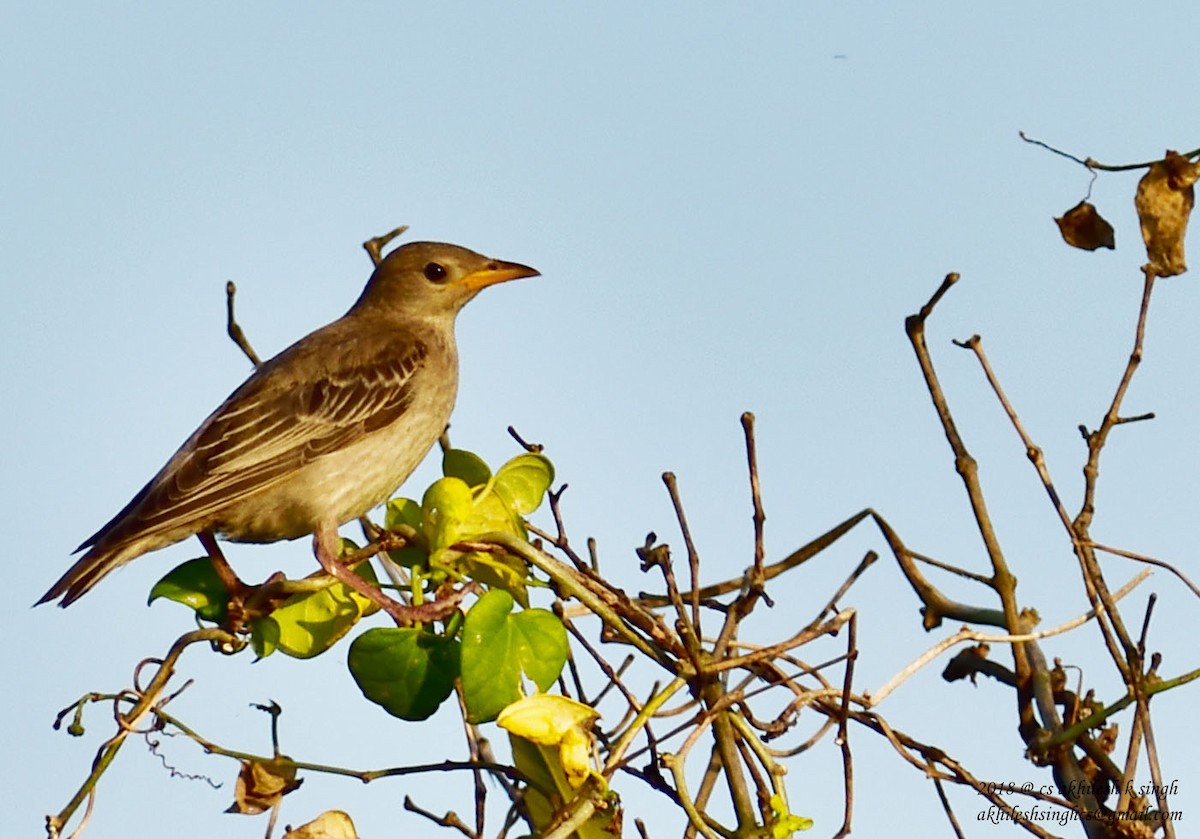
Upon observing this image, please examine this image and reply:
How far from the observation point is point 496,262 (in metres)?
7.41

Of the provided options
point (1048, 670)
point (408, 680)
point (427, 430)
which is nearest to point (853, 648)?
point (1048, 670)

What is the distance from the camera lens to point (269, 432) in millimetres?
6297

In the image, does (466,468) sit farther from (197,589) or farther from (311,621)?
(197,589)

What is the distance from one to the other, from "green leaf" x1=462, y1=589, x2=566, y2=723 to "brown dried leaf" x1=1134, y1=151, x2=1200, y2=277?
1.63 metres

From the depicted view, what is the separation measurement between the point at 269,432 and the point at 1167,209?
4.00m

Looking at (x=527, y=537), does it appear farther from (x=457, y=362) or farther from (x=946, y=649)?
(x=457, y=362)

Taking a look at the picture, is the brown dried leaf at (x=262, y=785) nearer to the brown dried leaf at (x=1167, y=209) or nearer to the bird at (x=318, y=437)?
the bird at (x=318, y=437)

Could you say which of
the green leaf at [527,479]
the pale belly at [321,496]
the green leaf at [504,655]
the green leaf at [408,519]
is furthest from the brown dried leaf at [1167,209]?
the pale belly at [321,496]

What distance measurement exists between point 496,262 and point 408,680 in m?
4.36

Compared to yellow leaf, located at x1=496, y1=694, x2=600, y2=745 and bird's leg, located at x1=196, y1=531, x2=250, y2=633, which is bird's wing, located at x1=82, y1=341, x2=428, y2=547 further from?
yellow leaf, located at x1=496, y1=694, x2=600, y2=745

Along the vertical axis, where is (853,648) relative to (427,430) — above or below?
Answer: below

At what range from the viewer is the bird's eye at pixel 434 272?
7.39 m

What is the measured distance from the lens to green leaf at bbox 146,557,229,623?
13.7ft

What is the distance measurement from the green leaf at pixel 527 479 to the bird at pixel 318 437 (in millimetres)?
1725
